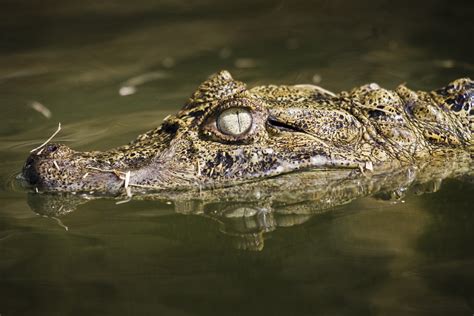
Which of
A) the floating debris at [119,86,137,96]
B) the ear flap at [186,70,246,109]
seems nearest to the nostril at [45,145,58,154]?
the ear flap at [186,70,246,109]

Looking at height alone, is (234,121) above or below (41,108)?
below

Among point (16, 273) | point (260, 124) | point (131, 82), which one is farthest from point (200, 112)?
point (131, 82)

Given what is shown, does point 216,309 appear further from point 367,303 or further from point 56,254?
point 56,254

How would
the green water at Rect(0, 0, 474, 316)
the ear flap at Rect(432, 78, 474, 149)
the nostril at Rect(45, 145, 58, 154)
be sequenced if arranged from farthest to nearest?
the ear flap at Rect(432, 78, 474, 149) < the nostril at Rect(45, 145, 58, 154) < the green water at Rect(0, 0, 474, 316)

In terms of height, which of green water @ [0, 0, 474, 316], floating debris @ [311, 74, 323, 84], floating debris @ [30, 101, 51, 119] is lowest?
green water @ [0, 0, 474, 316]

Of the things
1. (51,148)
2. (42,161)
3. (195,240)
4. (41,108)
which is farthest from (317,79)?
(195,240)

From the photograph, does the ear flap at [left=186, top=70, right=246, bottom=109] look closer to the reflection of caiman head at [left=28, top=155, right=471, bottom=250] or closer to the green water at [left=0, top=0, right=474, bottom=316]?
the reflection of caiman head at [left=28, top=155, right=471, bottom=250]

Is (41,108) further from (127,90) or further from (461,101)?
(461,101)

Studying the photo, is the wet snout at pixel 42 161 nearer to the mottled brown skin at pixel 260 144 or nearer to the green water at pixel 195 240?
the mottled brown skin at pixel 260 144

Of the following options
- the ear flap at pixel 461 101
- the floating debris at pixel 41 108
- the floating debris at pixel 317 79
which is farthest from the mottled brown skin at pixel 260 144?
the floating debris at pixel 317 79
